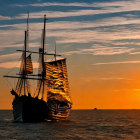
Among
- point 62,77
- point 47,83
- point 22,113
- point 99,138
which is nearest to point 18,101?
point 22,113

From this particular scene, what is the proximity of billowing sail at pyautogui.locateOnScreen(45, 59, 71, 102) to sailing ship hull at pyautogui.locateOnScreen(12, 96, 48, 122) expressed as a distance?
27.5 ft

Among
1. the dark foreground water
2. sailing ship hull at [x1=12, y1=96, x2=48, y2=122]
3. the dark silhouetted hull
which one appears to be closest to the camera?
the dark foreground water

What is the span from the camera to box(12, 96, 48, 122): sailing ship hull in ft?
262

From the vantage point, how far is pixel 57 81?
93938 millimetres

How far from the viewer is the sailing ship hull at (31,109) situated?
79.9m

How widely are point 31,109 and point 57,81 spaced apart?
53.6ft

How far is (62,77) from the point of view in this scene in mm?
96750

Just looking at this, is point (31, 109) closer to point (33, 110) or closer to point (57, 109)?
point (33, 110)

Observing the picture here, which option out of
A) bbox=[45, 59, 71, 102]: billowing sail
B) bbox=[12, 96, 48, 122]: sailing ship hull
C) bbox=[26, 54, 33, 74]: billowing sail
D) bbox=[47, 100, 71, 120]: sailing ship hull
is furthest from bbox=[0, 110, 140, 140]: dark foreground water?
bbox=[26, 54, 33, 74]: billowing sail

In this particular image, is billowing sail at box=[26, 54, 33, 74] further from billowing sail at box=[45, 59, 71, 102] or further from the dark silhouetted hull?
the dark silhouetted hull

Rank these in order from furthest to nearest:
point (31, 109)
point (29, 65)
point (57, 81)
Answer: point (57, 81) → point (29, 65) → point (31, 109)

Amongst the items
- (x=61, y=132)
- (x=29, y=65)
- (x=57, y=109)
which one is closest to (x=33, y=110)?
(x=57, y=109)

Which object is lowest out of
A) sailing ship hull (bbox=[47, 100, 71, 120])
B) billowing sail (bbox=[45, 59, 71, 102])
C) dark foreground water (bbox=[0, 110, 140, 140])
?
dark foreground water (bbox=[0, 110, 140, 140])

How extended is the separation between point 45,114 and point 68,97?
567 inches
